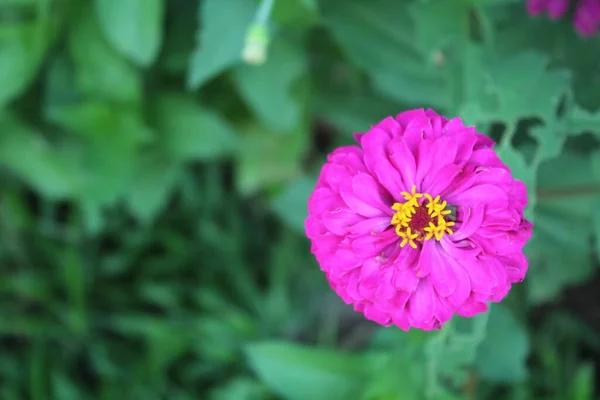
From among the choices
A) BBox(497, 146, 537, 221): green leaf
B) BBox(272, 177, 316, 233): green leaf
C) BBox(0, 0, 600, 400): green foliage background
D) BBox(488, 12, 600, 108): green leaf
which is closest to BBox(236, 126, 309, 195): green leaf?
BBox(0, 0, 600, 400): green foliage background

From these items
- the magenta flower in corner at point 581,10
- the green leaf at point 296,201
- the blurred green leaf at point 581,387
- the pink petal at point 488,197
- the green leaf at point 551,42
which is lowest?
the pink petal at point 488,197

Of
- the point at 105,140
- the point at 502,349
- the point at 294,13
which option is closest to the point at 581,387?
the point at 502,349

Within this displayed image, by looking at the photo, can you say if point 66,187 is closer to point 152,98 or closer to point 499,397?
point 152,98

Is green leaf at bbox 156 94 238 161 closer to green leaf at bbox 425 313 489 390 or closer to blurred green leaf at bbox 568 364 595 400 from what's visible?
green leaf at bbox 425 313 489 390

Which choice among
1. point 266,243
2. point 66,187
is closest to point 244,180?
point 266,243

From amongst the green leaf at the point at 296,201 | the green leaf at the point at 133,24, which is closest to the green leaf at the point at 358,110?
the green leaf at the point at 296,201

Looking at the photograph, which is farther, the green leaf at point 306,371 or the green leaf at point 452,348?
the green leaf at point 306,371

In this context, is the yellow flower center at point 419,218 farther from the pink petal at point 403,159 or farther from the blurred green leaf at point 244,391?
the blurred green leaf at point 244,391
